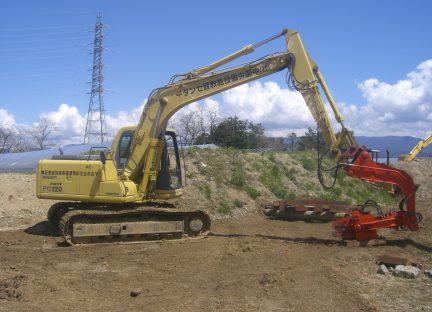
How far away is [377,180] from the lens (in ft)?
37.0

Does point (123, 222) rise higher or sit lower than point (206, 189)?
lower

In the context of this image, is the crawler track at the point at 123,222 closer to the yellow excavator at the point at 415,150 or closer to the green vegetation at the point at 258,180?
the green vegetation at the point at 258,180

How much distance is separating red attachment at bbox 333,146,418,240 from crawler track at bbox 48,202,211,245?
12.2 feet

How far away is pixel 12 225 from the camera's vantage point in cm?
1364

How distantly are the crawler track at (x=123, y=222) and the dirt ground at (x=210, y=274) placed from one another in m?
0.36

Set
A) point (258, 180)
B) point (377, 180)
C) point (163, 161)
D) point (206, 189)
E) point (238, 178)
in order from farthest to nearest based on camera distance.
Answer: point (258, 180) < point (238, 178) < point (206, 189) < point (163, 161) < point (377, 180)

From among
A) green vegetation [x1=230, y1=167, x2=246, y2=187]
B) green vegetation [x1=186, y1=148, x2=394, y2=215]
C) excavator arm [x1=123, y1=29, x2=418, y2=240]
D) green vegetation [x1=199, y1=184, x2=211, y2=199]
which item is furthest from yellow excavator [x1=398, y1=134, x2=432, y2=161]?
excavator arm [x1=123, y1=29, x2=418, y2=240]

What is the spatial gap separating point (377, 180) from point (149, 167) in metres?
5.42

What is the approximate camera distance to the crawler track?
11.6 m

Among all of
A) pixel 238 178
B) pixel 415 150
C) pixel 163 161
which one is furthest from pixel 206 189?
pixel 415 150

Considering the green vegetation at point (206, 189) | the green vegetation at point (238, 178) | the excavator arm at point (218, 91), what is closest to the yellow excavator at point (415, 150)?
the green vegetation at point (238, 178)

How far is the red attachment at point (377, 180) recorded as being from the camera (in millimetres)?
11219

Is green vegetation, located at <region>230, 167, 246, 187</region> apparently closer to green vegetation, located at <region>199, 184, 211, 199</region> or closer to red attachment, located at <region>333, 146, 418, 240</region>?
green vegetation, located at <region>199, 184, 211, 199</region>

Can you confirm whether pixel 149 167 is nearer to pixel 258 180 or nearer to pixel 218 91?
pixel 218 91
